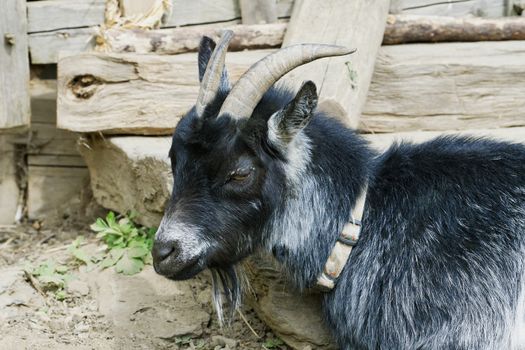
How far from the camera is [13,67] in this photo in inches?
208

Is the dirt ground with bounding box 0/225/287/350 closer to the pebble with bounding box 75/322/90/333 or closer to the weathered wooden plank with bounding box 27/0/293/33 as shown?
the pebble with bounding box 75/322/90/333

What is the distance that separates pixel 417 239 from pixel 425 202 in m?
0.18

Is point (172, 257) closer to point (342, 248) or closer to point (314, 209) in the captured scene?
point (314, 209)

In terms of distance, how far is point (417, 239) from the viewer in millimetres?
3369

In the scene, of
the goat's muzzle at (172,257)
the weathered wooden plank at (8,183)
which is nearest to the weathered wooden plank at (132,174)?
the weathered wooden plank at (8,183)

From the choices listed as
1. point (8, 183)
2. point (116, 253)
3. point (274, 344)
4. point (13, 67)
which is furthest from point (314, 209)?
point (8, 183)

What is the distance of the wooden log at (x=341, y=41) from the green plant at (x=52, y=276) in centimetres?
187

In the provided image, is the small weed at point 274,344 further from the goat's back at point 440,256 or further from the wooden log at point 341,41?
the wooden log at point 341,41

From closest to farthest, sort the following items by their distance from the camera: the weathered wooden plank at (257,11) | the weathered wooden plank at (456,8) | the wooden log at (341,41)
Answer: the wooden log at (341,41)
the weathered wooden plank at (257,11)
the weathered wooden plank at (456,8)

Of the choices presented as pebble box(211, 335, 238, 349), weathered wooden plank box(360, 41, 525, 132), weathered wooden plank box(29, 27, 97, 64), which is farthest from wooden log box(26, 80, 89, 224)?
weathered wooden plank box(360, 41, 525, 132)

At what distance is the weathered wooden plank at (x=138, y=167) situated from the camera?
4531 millimetres

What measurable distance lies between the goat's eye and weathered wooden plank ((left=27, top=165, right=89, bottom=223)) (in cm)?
297

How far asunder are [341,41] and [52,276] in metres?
2.35

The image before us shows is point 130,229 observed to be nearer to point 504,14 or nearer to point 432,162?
point 432,162
